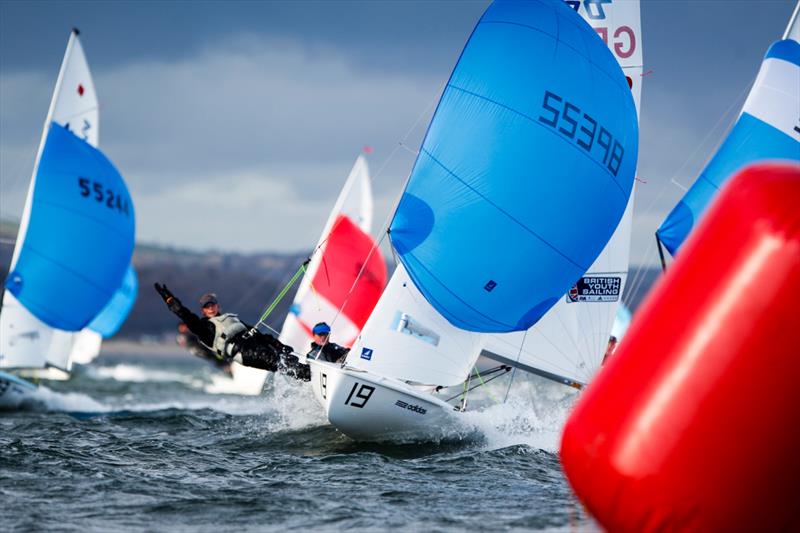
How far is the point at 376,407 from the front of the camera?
8883mm

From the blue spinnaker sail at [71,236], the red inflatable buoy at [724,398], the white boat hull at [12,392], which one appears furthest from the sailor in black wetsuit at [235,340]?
the white boat hull at [12,392]

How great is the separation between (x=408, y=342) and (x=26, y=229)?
747cm

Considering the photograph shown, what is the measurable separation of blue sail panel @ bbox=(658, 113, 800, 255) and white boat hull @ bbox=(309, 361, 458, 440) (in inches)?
153

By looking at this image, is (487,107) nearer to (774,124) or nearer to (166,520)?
(774,124)

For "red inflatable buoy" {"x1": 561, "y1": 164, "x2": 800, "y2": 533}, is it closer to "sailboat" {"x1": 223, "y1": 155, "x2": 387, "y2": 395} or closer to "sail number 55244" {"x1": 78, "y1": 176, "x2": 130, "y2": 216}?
"sailboat" {"x1": 223, "y1": 155, "x2": 387, "y2": 395}

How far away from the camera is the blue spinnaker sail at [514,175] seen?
362 inches

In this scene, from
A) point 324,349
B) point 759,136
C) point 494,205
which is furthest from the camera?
point 759,136

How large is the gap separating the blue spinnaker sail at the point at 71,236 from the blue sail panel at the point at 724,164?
808 centimetres

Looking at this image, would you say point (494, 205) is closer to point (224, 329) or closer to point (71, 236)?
point (224, 329)

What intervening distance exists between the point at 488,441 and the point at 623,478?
5.78 metres

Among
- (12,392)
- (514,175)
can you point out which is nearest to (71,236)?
(12,392)

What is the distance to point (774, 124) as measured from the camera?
11.8 meters

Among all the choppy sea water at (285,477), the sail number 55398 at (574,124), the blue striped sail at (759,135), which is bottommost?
the choppy sea water at (285,477)

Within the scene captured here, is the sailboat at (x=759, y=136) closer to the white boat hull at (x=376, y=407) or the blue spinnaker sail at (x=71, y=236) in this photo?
the white boat hull at (x=376, y=407)
